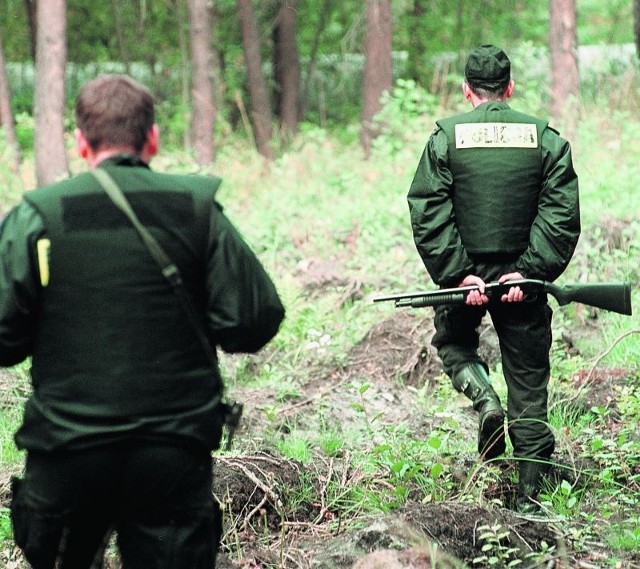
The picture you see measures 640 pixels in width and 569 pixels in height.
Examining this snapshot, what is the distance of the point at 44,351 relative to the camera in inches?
135

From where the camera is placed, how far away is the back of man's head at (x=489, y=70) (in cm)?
584

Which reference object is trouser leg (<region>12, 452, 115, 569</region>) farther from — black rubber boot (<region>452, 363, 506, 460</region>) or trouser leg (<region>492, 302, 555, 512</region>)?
trouser leg (<region>492, 302, 555, 512</region>)

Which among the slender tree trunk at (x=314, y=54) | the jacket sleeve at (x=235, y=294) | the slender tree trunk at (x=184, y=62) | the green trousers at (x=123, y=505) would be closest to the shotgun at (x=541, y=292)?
the jacket sleeve at (x=235, y=294)

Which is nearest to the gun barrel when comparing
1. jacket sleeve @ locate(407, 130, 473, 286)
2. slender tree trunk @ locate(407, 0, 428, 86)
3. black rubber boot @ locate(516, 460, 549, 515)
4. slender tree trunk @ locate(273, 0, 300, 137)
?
jacket sleeve @ locate(407, 130, 473, 286)

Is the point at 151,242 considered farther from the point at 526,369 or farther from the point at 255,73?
the point at 255,73

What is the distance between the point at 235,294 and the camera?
11.5ft

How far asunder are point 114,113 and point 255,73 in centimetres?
1963

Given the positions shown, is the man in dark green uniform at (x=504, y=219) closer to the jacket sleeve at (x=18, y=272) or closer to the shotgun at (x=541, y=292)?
the shotgun at (x=541, y=292)

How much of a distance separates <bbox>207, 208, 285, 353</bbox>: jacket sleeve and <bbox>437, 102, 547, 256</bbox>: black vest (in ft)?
8.13

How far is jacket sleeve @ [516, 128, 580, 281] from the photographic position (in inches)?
228

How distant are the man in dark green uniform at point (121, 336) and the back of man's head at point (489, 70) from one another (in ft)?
8.91

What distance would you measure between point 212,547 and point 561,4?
45.3 ft

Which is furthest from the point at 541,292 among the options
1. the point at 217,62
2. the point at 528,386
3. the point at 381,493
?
the point at 217,62

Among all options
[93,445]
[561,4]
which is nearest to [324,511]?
[93,445]
